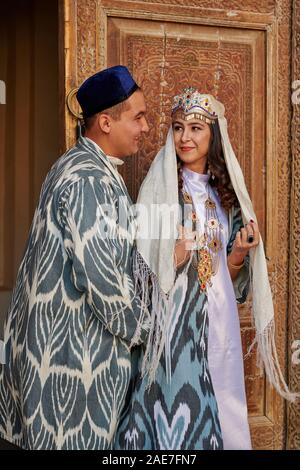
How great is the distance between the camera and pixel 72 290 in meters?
3.20

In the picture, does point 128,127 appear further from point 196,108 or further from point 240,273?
point 240,273

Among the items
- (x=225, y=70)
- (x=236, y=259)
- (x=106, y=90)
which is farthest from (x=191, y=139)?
(x=225, y=70)

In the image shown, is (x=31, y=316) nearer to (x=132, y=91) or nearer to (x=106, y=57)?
(x=132, y=91)

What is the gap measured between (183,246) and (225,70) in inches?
41.0

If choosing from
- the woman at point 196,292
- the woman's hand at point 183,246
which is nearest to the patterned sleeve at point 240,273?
the woman at point 196,292

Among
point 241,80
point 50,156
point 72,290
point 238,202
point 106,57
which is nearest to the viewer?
point 72,290

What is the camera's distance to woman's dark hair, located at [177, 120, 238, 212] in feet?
11.4

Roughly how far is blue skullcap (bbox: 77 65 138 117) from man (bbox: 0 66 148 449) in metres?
0.19

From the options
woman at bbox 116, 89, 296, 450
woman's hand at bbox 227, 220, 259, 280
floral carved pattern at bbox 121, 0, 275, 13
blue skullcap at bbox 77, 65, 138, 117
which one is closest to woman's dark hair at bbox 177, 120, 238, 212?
woman at bbox 116, 89, 296, 450

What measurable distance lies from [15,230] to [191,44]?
7.12ft

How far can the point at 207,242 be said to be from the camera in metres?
3.49

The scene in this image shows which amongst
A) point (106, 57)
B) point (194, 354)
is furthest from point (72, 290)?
point (106, 57)

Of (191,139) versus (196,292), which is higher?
(191,139)

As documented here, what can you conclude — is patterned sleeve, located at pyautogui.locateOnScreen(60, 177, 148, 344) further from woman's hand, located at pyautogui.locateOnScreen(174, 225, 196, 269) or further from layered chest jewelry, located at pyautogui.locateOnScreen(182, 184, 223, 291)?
layered chest jewelry, located at pyautogui.locateOnScreen(182, 184, 223, 291)
